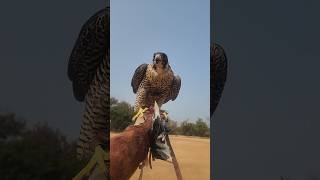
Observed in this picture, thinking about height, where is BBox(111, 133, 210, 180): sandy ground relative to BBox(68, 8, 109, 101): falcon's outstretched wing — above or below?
below

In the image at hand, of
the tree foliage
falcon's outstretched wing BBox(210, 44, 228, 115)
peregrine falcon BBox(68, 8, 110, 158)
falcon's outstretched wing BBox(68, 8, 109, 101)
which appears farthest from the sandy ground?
falcon's outstretched wing BBox(68, 8, 109, 101)

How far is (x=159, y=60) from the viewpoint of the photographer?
5.43 m

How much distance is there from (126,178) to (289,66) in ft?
7.07

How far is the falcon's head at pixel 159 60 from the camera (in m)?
5.42

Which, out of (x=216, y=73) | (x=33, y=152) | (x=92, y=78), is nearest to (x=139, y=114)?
(x=92, y=78)

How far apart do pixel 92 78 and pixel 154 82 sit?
0.61 m

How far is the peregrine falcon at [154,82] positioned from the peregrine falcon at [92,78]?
0.32 meters

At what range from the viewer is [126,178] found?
Answer: 5.32 m

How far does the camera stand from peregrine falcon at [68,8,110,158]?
5062 millimetres

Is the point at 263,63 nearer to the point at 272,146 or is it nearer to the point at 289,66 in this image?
the point at 289,66

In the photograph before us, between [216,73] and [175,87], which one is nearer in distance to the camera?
[175,87]

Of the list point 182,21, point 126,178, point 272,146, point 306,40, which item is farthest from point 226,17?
point 126,178

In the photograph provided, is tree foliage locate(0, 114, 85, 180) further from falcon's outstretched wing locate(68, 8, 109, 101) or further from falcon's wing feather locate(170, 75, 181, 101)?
falcon's wing feather locate(170, 75, 181, 101)

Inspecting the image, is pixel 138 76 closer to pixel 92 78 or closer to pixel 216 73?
pixel 92 78
